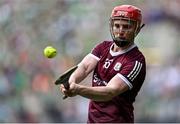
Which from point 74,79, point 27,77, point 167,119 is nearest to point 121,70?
point 74,79

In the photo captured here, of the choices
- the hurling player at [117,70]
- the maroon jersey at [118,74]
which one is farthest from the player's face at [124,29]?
the maroon jersey at [118,74]

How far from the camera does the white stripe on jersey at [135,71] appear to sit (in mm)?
4778

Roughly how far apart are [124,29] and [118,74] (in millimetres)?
331

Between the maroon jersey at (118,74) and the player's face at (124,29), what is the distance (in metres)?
0.11

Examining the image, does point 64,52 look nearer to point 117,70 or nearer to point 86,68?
point 86,68

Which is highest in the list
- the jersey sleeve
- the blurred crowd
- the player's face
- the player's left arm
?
the player's face

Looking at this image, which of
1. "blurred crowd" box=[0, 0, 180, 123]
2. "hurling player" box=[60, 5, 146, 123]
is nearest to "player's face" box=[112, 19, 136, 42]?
"hurling player" box=[60, 5, 146, 123]

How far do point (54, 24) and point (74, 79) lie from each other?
595 cm

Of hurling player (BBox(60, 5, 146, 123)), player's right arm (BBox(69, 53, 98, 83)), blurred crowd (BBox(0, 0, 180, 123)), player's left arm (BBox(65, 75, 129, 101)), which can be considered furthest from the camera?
blurred crowd (BBox(0, 0, 180, 123))

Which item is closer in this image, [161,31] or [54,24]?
[161,31]

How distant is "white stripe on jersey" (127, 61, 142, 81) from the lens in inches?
188

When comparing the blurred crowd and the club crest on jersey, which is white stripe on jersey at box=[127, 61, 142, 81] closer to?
the club crest on jersey

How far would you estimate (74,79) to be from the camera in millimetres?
4859

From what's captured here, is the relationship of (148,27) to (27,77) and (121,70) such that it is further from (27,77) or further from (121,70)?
(121,70)
